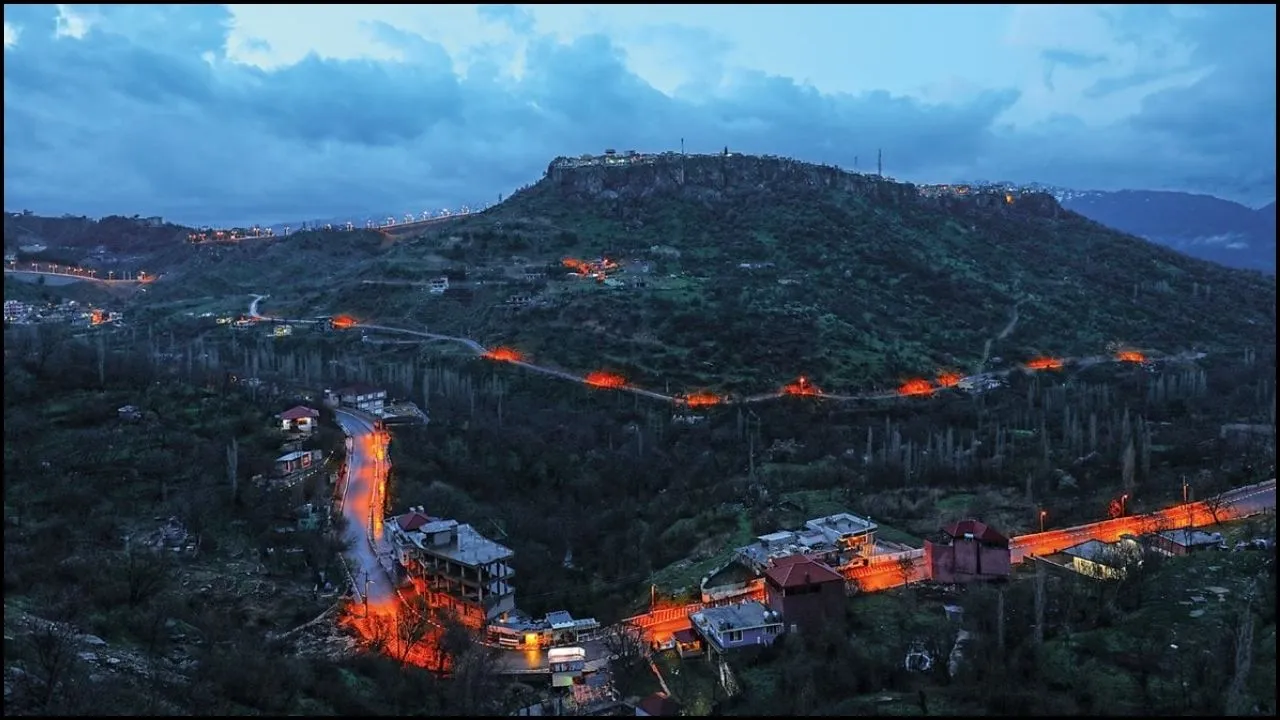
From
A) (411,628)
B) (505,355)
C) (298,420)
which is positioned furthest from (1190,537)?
(505,355)

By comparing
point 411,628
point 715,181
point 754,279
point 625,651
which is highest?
point 715,181

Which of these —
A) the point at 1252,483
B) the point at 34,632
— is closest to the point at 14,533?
the point at 34,632

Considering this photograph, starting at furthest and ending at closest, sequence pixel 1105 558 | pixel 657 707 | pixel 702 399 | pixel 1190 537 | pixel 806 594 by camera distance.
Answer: pixel 702 399 < pixel 1190 537 < pixel 1105 558 < pixel 806 594 < pixel 657 707

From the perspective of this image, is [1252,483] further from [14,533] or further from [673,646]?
[14,533]

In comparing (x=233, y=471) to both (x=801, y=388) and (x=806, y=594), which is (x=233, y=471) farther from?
(x=801, y=388)

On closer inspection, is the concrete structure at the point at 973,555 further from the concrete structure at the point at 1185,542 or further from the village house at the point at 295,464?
the village house at the point at 295,464
